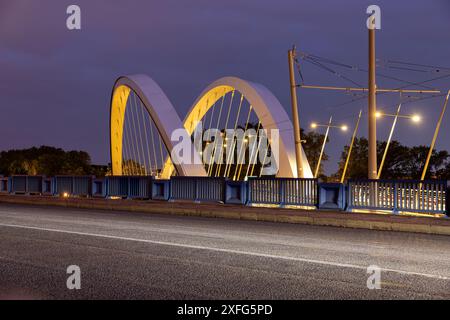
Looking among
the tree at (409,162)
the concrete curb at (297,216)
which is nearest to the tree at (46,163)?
the tree at (409,162)

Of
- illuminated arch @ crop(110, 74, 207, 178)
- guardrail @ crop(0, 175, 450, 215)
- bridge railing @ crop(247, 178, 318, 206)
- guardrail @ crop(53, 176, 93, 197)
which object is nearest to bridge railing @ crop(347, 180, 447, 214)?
guardrail @ crop(0, 175, 450, 215)

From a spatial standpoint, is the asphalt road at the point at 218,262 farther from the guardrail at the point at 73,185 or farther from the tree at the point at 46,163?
the tree at the point at 46,163

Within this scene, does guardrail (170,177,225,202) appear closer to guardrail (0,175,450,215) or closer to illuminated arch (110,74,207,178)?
guardrail (0,175,450,215)

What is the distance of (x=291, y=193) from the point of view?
62.7 ft

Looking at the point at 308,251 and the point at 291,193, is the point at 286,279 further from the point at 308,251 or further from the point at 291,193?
the point at 291,193

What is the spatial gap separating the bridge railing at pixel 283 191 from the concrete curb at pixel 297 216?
2.12 feet

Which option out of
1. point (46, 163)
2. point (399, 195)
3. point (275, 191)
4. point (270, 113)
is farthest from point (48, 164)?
point (399, 195)

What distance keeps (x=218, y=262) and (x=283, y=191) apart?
11152 mm

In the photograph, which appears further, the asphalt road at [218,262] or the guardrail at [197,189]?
the guardrail at [197,189]

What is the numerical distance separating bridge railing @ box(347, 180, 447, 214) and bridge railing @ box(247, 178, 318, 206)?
142 cm

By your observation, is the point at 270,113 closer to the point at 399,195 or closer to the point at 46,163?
the point at 399,195

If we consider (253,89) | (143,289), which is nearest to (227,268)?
(143,289)

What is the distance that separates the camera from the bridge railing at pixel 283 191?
728 inches

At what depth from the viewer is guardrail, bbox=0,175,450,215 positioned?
1569cm
